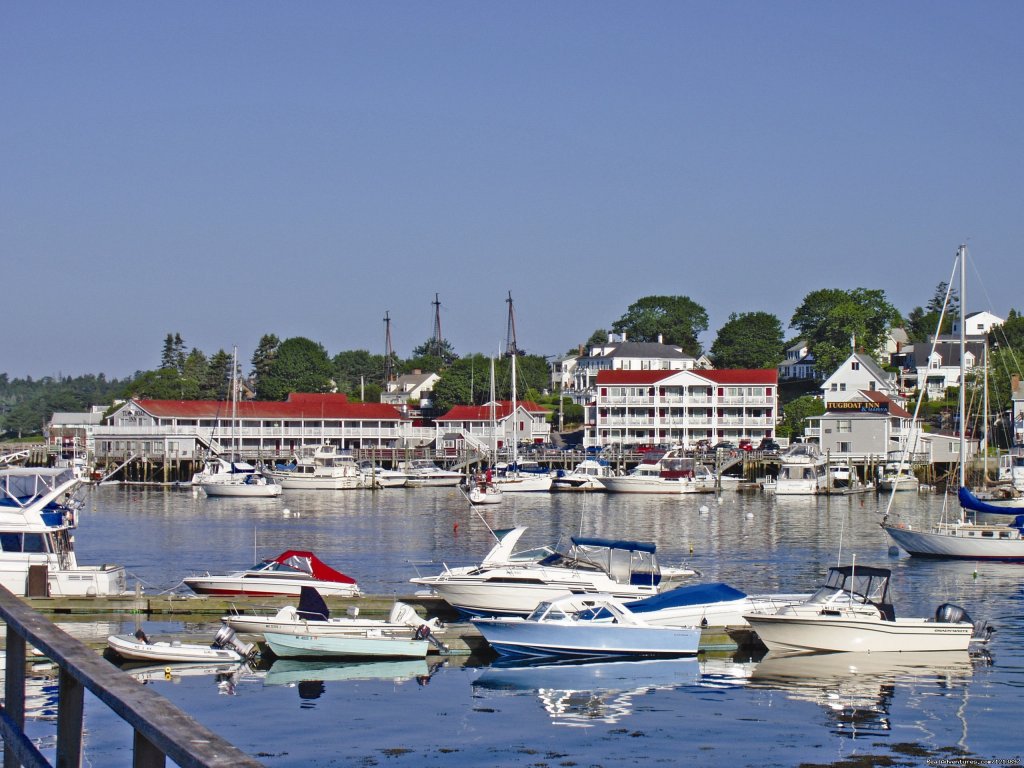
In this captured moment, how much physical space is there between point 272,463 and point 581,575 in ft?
292

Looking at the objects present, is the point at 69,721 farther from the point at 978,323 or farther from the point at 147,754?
the point at 978,323

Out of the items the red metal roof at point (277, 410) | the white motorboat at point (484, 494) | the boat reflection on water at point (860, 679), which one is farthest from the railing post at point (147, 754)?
the red metal roof at point (277, 410)

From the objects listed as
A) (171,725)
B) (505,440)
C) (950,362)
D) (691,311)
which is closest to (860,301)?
(950,362)

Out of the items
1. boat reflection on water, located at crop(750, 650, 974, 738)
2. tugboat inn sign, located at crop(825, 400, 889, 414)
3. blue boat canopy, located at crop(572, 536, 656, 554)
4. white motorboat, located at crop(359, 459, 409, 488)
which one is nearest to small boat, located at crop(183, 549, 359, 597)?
blue boat canopy, located at crop(572, 536, 656, 554)

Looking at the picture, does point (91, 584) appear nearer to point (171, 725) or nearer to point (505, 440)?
point (171, 725)

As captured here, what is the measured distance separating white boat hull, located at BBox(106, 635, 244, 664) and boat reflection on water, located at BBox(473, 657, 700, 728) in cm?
597

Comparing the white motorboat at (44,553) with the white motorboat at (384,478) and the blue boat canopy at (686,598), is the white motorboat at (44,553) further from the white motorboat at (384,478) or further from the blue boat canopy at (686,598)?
the white motorboat at (384,478)

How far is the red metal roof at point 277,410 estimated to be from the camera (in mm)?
122938

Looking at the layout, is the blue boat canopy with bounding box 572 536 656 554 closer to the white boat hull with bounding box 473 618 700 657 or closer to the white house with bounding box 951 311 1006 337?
the white boat hull with bounding box 473 618 700 657

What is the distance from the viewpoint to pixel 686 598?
31.2m

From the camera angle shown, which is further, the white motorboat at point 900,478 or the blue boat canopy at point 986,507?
the white motorboat at point 900,478

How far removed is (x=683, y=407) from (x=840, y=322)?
3197 centimetres

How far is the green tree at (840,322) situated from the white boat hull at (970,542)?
9045cm

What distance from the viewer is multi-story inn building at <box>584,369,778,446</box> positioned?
126 meters
